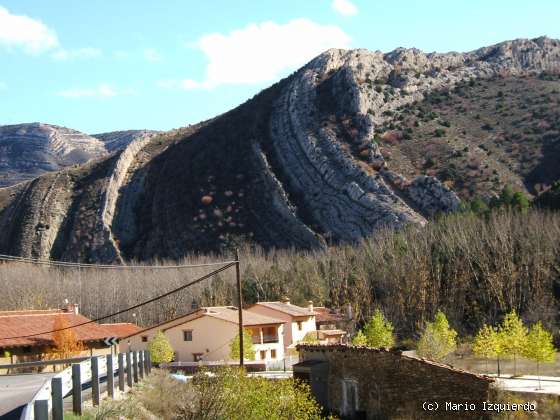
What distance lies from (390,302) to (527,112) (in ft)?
184

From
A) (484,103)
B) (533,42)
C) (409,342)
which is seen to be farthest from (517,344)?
(533,42)

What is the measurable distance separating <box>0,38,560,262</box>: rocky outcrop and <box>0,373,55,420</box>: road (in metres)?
69.6

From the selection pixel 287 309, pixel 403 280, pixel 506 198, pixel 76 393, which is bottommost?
pixel 76 393

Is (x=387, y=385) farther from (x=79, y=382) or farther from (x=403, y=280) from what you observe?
(x=403, y=280)

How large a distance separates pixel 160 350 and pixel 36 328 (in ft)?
24.8

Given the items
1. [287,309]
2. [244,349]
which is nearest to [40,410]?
[244,349]

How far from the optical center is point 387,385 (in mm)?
27812

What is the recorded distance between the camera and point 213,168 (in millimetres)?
115562

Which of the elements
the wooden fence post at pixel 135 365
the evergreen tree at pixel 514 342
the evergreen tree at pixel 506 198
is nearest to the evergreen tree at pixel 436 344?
the evergreen tree at pixel 514 342

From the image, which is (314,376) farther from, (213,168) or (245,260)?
(213,168)

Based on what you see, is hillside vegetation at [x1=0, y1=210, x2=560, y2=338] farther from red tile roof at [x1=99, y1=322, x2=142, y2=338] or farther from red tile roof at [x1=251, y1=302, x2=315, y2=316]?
red tile roof at [x1=99, y1=322, x2=142, y2=338]

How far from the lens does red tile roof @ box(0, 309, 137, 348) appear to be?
148 ft

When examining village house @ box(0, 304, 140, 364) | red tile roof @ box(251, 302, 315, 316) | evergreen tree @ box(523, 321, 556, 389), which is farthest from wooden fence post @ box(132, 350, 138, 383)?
red tile roof @ box(251, 302, 315, 316)

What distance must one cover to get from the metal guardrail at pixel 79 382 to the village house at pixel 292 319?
38399 millimetres
